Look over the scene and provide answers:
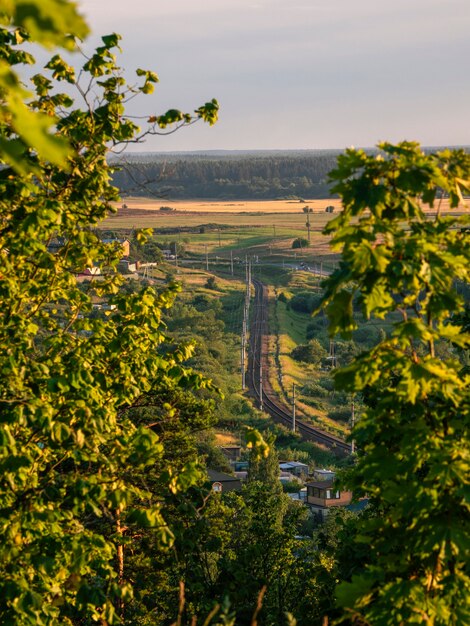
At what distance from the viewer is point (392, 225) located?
4488 millimetres

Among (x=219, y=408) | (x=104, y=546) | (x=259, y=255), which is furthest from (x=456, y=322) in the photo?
(x=259, y=255)

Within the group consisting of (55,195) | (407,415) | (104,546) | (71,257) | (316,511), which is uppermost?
(55,195)

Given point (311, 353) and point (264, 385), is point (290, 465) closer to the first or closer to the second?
point (264, 385)

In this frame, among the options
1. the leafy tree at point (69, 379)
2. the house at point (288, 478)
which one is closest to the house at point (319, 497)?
the house at point (288, 478)

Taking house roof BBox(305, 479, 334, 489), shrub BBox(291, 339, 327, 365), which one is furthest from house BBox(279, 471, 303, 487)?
shrub BBox(291, 339, 327, 365)

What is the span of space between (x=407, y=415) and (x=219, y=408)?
196 feet

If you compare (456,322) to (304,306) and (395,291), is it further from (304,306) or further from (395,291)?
(304,306)

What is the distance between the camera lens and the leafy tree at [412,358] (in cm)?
441

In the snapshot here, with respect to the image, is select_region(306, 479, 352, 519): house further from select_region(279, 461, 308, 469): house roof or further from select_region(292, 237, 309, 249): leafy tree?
select_region(292, 237, 309, 249): leafy tree

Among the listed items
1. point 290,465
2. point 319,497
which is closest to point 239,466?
point 290,465

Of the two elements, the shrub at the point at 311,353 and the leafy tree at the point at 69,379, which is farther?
the shrub at the point at 311,353

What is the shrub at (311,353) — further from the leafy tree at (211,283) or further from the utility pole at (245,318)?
the leafy tree at (211,283)

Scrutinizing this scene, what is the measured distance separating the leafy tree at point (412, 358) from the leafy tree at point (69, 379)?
6.91 feet

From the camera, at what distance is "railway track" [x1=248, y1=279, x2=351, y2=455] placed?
64.2m
